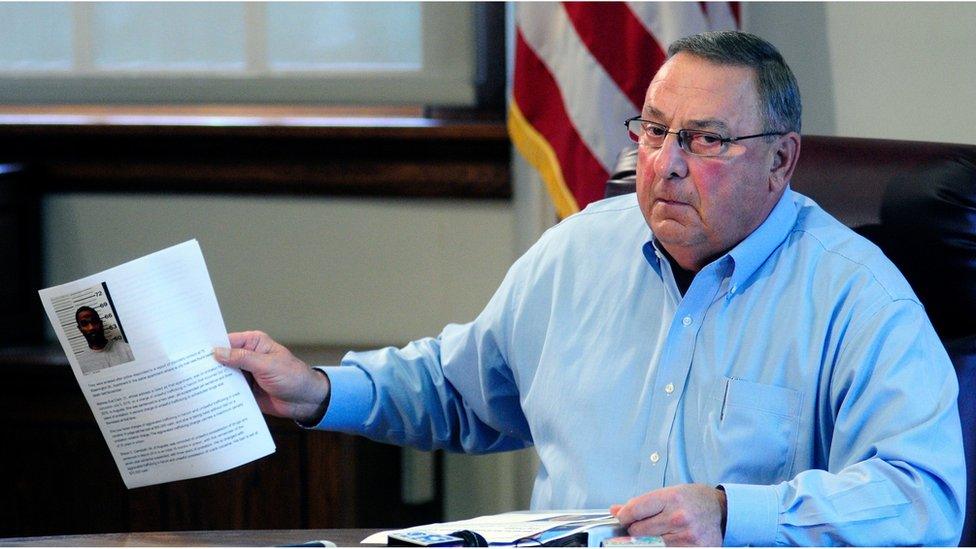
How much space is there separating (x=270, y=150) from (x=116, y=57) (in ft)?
1.50

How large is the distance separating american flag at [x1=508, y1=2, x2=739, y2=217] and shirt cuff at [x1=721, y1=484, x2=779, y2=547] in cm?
128

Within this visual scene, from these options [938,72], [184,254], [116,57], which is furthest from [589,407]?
[116,57]

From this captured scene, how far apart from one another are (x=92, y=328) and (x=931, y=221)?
3.50ft

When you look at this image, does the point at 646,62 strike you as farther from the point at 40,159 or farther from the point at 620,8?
the point at 40,159

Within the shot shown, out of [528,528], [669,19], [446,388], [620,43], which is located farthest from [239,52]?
[528,528]

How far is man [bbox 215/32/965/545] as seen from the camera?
49.5 inches

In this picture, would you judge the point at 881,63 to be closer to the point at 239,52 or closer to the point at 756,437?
the point at 756,437

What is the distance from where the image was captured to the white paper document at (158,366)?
1350mm

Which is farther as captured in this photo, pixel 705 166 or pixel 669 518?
pixel 705 166

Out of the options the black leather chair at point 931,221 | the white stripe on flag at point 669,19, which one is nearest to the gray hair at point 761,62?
the black leather chair at point 931,221

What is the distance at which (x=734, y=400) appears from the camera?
55.6 inches

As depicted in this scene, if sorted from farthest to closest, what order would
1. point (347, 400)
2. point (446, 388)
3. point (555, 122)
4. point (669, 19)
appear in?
point (555, 122), point (669, 19), point (446, 388), point (347, 400)

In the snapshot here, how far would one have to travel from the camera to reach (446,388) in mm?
1724

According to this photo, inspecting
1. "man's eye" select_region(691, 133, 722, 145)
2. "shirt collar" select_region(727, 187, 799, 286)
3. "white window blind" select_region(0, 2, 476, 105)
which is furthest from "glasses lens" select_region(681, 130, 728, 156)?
"white window blind" select_region(0, 2, 476, 105)
